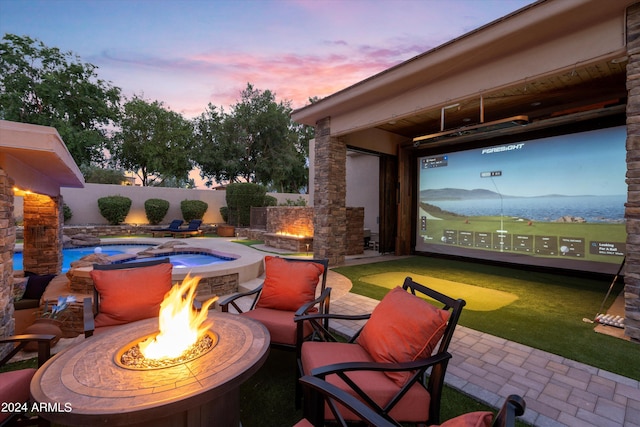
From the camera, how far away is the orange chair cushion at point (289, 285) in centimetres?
307

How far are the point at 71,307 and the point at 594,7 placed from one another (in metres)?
7.47

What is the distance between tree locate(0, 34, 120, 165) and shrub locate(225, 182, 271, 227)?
8.13 meters

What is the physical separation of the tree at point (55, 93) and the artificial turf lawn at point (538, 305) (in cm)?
1684

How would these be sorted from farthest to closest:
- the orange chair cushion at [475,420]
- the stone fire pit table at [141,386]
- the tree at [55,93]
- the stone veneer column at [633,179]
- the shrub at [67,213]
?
the tree at [55,93], the shrub at [67,213], the stone veneer column at [633,179], the stone fire pit table at [141,386], the orange chair cushion at [475,420]

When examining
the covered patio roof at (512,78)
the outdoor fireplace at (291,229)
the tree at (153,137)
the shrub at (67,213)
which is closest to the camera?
the covered patio roof at (512,78)

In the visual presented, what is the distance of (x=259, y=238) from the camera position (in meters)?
13.0

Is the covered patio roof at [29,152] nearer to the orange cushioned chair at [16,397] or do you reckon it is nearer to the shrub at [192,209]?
the orange cushioned chair at [16,397]

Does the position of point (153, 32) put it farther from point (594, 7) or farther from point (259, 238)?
point (594, 7)

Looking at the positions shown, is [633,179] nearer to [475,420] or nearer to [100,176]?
[475,420]

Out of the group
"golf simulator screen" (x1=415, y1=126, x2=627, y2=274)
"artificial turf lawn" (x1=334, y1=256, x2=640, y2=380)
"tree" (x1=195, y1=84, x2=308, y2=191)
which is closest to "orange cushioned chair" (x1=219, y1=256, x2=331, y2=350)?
"artificial turf lawn" (x1=334, y1=256, x2=640, y2=380)

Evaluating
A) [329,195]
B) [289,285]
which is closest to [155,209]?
[329,195]

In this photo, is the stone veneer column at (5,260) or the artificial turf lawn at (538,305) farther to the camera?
the artificial turf lawn at (538,305)

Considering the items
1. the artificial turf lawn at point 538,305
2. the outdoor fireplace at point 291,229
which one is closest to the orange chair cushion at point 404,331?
the artificial turf lawn at point 538,305

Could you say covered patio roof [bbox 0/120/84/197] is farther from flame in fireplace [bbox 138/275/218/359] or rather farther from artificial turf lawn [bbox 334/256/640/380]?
artificial turf lawn [bbox 334/256/640/380]
